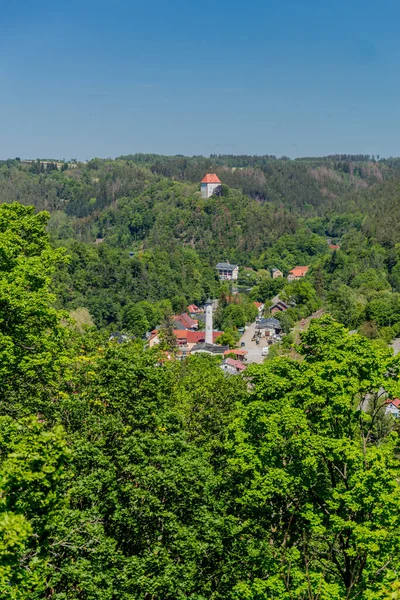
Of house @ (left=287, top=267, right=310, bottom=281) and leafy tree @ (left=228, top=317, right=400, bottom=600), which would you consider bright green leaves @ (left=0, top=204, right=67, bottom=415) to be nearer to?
leafy tree @ (left=228, top=317, right=400, bottom=600)

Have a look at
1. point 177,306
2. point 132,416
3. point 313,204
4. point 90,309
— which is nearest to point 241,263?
point 177,306

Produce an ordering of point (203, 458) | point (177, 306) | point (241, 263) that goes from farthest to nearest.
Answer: point (241, 263) < point (177, 306) < point (203, 458)

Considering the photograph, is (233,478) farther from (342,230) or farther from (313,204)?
(313,204)

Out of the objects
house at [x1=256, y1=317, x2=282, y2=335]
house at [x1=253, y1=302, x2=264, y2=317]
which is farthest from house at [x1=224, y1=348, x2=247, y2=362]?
house at [x1=253, y1=302, x2=264, y2=317]

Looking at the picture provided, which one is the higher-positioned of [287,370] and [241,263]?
[287,370]

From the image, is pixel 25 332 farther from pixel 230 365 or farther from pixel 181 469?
pixel 230 365

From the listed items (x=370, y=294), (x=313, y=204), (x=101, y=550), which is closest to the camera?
(x=101, y=550)

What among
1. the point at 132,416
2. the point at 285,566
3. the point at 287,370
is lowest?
the point at 285,566

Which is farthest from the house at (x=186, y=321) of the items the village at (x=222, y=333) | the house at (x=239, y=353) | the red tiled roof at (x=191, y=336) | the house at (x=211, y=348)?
the house at (x=239, y=353)
